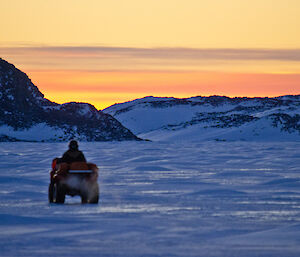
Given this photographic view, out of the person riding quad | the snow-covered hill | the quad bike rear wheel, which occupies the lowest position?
the quad bike rear wheel

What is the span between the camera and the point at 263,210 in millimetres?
10133

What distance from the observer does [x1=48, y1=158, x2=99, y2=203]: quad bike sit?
1022 centimetres

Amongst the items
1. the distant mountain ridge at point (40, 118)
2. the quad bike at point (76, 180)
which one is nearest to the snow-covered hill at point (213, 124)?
the distant mountain ridge at point (40, 118)

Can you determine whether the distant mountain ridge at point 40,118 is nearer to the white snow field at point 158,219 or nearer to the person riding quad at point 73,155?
the white snow field at point 158,219

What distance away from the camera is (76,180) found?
10.3 m

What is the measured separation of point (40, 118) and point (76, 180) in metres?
59.2

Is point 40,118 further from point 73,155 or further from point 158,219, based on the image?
point 158,219

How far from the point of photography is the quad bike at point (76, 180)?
10.2 metres

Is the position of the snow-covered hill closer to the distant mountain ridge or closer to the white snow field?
the distant mountain ridge

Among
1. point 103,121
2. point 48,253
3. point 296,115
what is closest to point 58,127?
point 103,121

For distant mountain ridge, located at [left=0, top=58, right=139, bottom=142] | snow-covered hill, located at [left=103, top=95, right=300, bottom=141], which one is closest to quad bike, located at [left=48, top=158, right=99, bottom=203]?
distant mountain ridge, located at [left=0, top=58, right=139, bottom=142]

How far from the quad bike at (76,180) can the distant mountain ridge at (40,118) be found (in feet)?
152

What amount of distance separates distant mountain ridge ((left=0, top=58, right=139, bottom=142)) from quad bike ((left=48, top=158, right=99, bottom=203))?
46.4 metres

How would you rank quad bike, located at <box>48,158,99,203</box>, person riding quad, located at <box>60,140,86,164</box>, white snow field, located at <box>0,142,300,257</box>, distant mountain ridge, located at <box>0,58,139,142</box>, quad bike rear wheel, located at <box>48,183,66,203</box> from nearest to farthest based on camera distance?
white snow field, located at <box>0,142,300,257</box>, quad bike, located at <box>48,158,99,203</box>, quad bike rear wheel, located at <box>48,183,66,203</box>, person riding quad, located at <box>60,140,86,164</box>, distant mountain ridge, located at <box>0,58,139,142</box>
